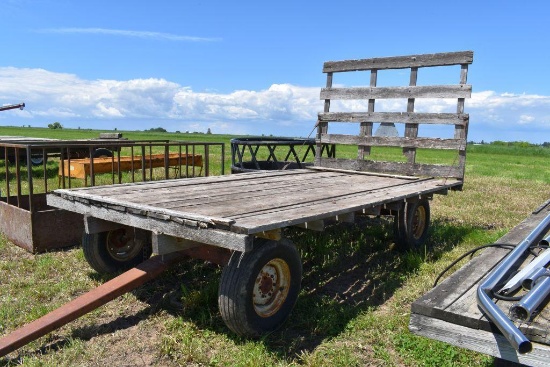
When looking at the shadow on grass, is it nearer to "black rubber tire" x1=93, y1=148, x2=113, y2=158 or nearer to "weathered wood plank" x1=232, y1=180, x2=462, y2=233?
"weathered wood plank" x1=232, y1=180, x2=462, y2=233

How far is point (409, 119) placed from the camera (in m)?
7.72

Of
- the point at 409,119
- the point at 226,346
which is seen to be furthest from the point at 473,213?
the point at 226,346

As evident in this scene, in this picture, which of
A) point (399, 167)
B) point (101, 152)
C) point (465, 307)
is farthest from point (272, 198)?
point (101, 152)

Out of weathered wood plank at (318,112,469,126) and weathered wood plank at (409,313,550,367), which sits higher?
weathered wood plank at (318,112,469,126)

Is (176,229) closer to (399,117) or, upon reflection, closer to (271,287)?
(271,287)

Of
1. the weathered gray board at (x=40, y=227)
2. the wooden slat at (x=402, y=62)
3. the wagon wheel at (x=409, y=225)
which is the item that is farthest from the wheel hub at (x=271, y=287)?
the wooden slat at (x=402, y=62)

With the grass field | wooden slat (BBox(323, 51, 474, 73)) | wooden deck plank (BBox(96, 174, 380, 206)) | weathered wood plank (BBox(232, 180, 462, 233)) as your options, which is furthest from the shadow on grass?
wooden slat (BBox(323, 51, 474, 73))

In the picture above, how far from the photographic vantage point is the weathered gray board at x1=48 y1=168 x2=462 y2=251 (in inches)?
130

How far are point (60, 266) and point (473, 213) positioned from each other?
746 centimetres

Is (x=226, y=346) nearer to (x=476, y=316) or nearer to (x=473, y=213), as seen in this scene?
(x=476, y=316)

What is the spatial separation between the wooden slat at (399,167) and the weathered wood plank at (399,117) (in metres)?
0.71

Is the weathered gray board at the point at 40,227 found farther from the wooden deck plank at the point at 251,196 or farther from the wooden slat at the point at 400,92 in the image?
the wooden slat at the point at 400,92

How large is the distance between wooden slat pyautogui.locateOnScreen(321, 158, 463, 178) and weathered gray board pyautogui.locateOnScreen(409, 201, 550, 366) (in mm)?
4806

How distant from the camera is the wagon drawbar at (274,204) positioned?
11.3ft
